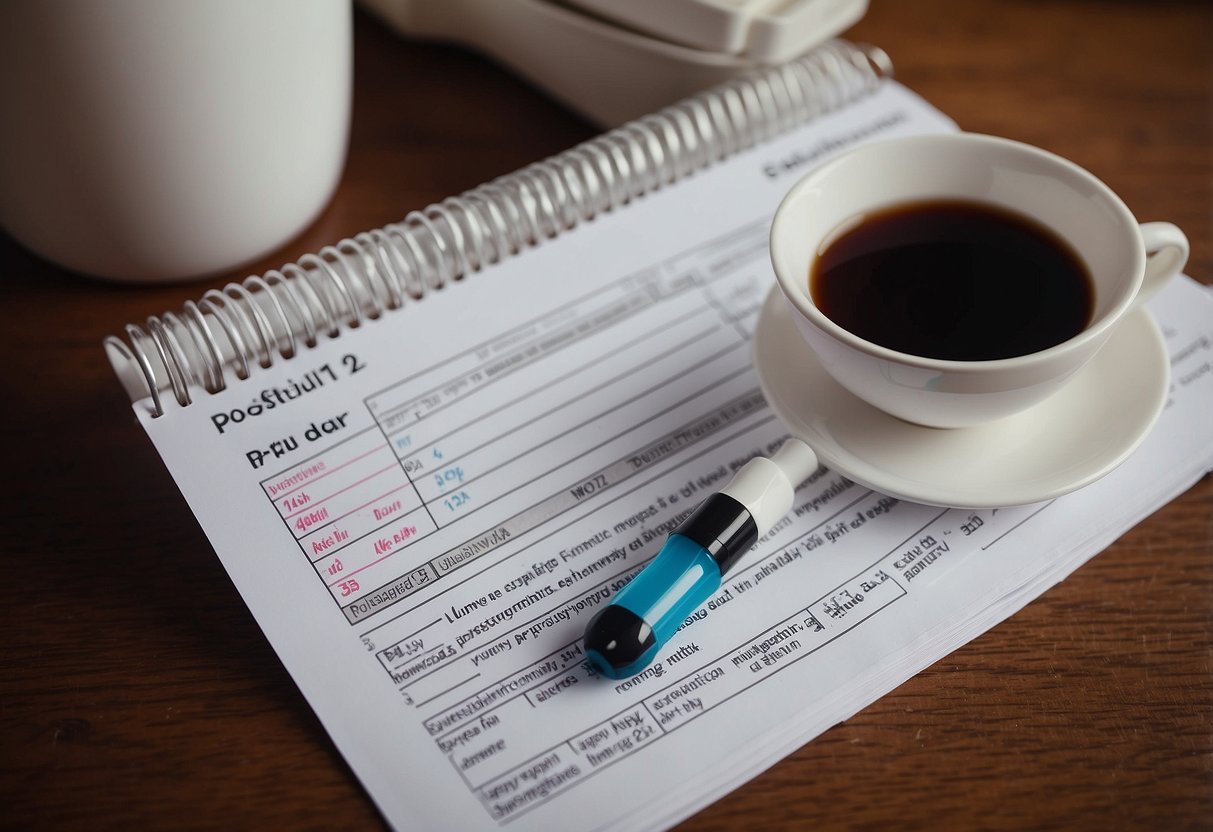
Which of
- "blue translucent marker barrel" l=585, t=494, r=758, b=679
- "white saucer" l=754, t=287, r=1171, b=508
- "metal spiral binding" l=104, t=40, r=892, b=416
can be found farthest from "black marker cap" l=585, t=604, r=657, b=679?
"metal spiral binding" l=104, t=40, r=892, b=416

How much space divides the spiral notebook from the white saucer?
0.03 meters

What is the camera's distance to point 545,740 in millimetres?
438

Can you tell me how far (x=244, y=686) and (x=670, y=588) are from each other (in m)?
0.20

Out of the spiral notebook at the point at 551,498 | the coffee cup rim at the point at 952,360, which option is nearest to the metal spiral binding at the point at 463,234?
the spiral notebook at the point at 551,498

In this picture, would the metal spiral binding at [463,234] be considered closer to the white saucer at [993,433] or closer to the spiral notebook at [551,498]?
the spiral notebook at [551,498]

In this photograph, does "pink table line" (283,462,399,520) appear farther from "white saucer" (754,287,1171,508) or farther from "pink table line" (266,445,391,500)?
"white saucer" (754,287,1171,508)

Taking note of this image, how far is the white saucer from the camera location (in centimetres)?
48

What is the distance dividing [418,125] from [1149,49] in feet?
1.90

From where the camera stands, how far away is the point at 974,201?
54 centimetres

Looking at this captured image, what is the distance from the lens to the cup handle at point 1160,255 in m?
0.49

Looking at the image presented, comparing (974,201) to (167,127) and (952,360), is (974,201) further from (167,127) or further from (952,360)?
(167,127)

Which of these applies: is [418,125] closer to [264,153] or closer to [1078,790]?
[264,153]

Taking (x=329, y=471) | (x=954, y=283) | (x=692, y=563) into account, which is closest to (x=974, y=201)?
(x=954, y=283)

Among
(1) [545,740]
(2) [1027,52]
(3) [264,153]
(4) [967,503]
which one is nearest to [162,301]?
(3) [264,153]
